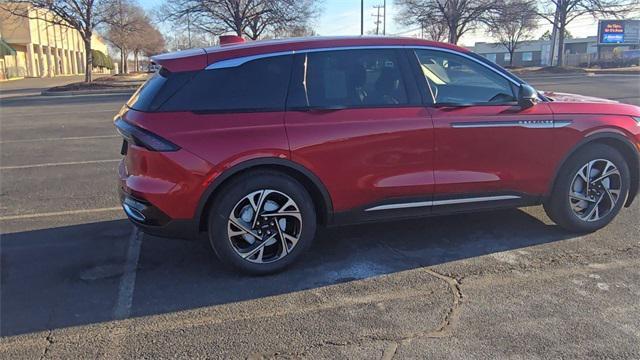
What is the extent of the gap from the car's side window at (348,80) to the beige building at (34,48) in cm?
4604

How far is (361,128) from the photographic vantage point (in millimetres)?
4184

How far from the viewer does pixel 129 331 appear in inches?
132

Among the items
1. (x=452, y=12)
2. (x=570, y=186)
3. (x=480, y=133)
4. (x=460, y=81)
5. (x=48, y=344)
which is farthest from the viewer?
(x=452, y=12)

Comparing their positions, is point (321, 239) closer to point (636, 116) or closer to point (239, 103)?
point (239, 103)

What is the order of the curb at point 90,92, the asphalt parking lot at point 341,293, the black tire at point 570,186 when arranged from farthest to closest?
1. the curb at point 90,92
2. the black tire at point 570,186
3. the asphalt parking lot at point 341,293

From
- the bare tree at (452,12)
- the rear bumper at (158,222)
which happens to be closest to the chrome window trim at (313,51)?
the rear bumper at (158,222)

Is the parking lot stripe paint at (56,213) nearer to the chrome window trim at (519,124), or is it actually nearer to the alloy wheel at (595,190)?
the chrome window trim at (519,124)

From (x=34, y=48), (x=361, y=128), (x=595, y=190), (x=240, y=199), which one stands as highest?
(x=34, y=48)

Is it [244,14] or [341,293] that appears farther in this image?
[244,14]

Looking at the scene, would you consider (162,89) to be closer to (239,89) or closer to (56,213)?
(239,89)

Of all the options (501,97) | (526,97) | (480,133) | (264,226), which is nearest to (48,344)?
(264,226)

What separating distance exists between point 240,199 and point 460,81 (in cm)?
218

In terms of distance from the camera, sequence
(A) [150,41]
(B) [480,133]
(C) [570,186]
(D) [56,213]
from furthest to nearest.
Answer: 1. (A) [150,41]
2. (D) [56,213]
3. (C) [570,186]
4. (B) [480,133]

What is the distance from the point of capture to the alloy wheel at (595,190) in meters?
4.89
